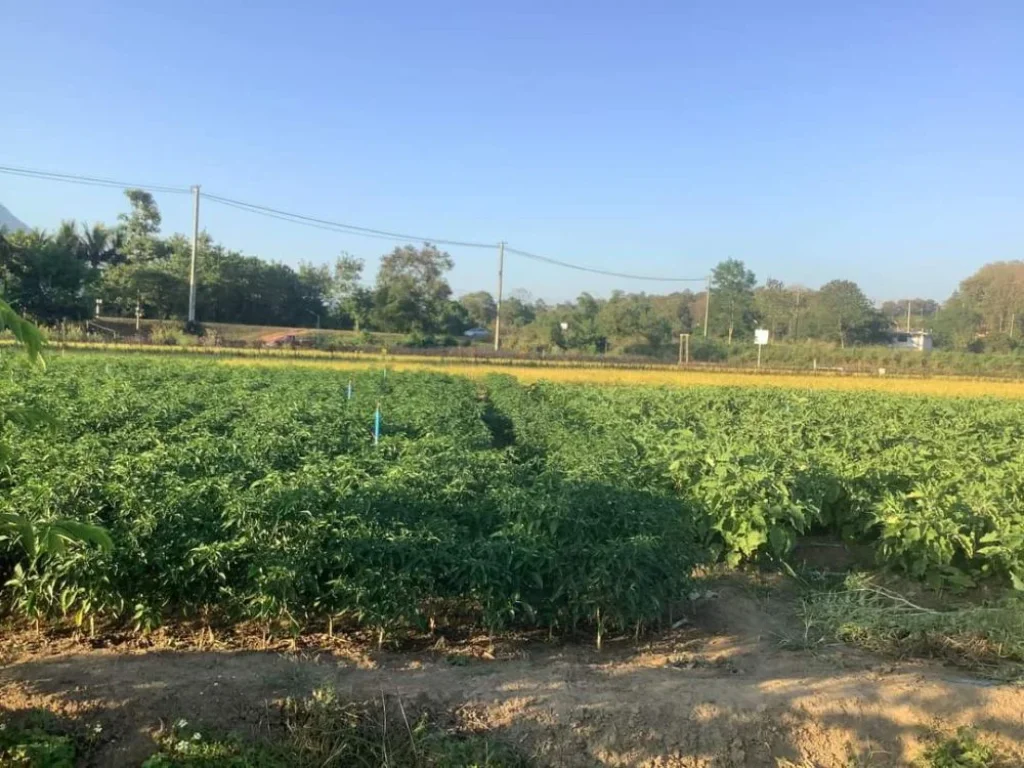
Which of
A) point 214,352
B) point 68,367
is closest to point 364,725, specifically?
point 68,367

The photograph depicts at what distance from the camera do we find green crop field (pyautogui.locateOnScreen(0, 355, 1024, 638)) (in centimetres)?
482

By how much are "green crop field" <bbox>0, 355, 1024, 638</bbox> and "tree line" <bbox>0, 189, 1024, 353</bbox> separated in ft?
115

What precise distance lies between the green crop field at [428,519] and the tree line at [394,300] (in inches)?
1380

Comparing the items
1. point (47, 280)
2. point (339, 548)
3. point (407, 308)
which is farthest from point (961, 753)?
point (407, 308)

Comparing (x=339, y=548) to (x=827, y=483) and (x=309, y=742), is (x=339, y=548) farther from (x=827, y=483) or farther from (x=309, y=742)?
(x=827, y=483)

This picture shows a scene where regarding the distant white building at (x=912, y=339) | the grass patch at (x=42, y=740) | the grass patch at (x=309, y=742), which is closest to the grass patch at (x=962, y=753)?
the grass patch at (x=309, y=742)

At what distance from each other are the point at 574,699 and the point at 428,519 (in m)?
1.64

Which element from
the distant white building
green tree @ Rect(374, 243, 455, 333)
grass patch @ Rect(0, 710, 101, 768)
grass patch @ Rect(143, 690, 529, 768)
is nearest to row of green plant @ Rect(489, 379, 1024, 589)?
grass patch @ Rect(143, 690, 529, 768)

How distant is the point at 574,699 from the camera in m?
4.27

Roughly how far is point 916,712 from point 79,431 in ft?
30.5

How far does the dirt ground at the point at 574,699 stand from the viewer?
4.04 m

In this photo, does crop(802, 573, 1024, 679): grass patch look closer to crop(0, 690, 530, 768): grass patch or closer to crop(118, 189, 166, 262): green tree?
crop(0, 690, 530, 768): grass patch

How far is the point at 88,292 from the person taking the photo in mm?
47438

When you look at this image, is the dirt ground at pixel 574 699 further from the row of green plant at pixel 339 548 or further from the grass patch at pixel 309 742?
the row of green plant at pixel 339 548
